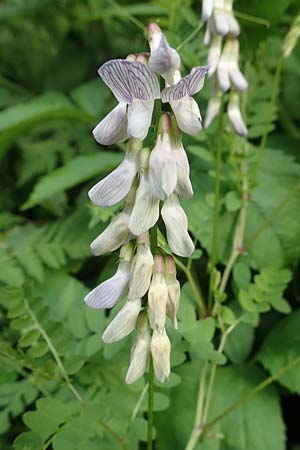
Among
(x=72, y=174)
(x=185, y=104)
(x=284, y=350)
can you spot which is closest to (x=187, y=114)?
(x=185, y=104)

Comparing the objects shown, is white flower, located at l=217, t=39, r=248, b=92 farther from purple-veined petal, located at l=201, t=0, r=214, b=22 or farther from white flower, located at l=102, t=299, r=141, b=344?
white flower, located at l=102, t=299, r=141, b=344

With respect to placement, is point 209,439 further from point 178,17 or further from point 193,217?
point 178,17

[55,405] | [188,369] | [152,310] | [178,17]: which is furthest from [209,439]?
[178,17]

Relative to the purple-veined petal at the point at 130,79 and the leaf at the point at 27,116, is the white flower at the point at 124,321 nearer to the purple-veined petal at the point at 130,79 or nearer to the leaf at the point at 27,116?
the purple-veined petal at the point at 130,79

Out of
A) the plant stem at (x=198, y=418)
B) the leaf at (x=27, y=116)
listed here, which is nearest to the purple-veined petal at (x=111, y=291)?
the plant stem at (x=198, y=418)

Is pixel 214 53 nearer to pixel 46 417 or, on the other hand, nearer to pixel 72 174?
pixel 72 174
